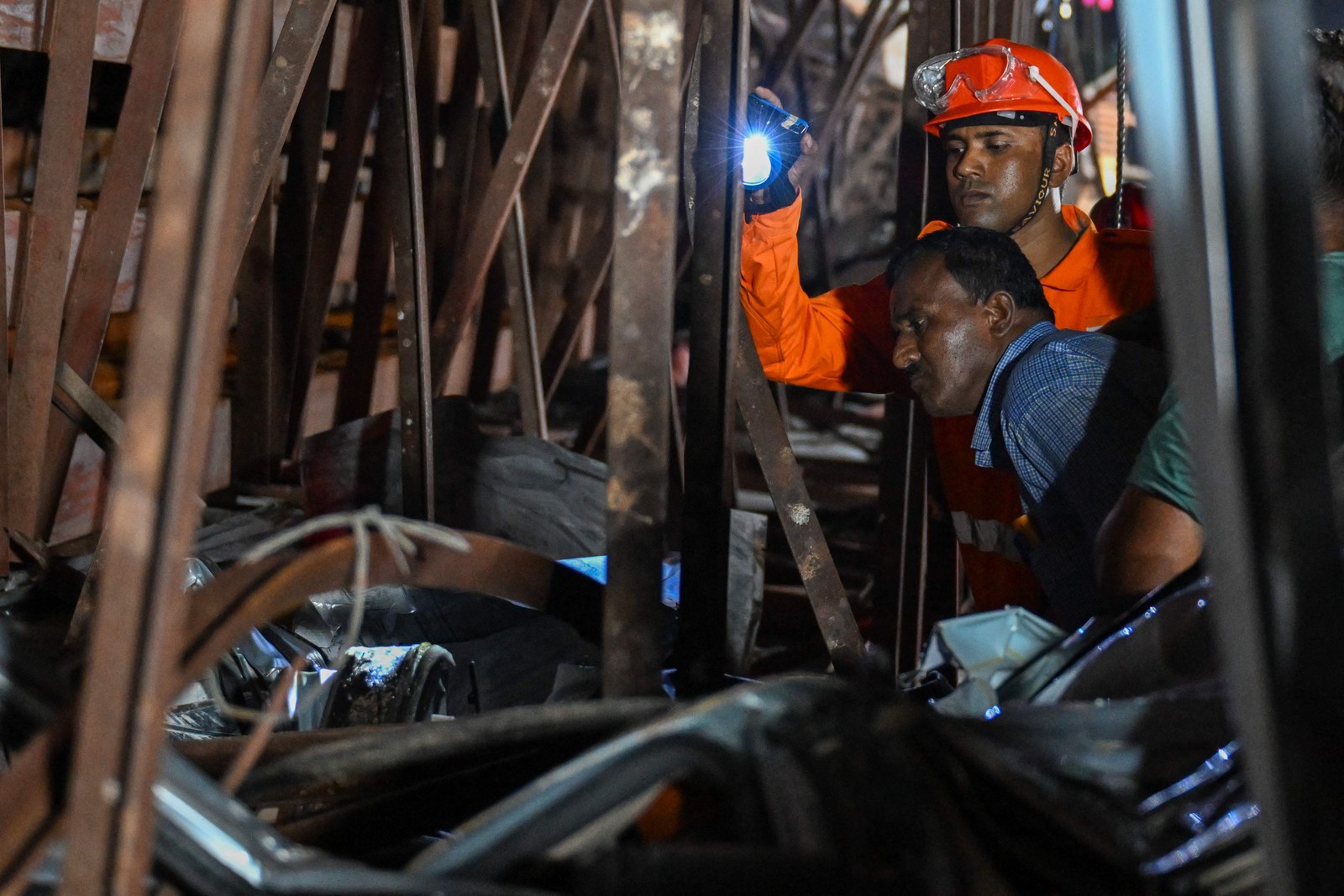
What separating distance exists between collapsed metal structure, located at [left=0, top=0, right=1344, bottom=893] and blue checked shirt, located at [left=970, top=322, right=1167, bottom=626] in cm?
44

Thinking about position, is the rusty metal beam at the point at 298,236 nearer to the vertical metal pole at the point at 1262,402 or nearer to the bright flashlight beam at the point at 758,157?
the bright flashlight beam at the point at 758,157

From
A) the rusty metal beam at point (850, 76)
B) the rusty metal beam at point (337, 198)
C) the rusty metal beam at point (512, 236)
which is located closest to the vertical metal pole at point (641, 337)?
the rusty metal beam at point (512, 236)

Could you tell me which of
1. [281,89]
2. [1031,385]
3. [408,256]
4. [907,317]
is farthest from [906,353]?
[281,89]

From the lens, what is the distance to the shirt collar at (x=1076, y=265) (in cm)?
294

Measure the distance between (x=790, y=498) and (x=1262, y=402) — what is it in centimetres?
136

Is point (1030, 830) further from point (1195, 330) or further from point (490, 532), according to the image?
point (490, 532)

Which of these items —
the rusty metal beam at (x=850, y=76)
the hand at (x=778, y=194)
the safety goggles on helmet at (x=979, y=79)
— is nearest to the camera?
the hand at (x=778, y=194)

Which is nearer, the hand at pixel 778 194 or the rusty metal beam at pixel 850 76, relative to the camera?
the hand at pixel 778 194

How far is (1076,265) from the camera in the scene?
296 centimetres

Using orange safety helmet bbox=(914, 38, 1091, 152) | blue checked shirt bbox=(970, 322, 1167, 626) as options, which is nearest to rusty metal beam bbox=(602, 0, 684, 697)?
blue checked shirt bbox=(970, 322, 1167, 626)

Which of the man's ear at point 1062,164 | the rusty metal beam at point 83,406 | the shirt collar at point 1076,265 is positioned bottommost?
the rusty metal beam at point 83,406

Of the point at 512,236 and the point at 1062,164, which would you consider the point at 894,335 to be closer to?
the point at 1062,164

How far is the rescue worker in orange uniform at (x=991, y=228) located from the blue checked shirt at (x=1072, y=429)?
440 millimetres

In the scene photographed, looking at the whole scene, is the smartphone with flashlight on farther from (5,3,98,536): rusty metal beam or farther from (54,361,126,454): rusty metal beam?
(54,361,126,454): rusty metal beam
